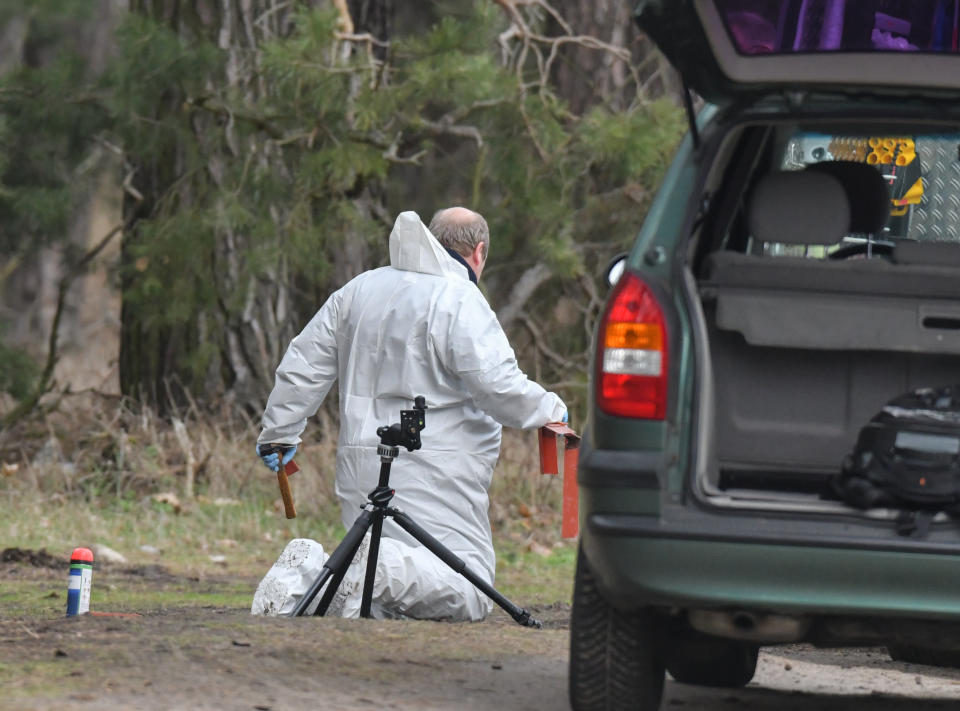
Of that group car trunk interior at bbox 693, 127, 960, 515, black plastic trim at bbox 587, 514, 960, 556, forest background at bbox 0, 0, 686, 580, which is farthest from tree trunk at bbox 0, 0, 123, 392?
black plastic trim at bbox 587, 514, 960, 556

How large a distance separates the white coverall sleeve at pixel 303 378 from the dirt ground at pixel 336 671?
0.75 meters

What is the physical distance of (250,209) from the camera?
1209 centimetres

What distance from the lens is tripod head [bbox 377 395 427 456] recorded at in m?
7.01

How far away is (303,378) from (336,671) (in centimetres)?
183

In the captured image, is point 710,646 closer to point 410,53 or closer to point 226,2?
point 410,53

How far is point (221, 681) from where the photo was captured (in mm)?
5621

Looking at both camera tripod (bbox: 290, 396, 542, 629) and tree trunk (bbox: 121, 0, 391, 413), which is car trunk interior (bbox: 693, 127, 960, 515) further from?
tree trunk (bbox: 121, 0, 391, 413)

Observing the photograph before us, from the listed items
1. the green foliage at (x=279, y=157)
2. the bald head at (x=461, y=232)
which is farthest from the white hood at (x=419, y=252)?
the green foliage at (x=279, y=157)

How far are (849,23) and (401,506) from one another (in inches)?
113

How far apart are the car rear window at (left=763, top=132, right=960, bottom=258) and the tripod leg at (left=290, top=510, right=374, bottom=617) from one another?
1925mm

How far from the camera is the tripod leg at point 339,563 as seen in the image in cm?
699

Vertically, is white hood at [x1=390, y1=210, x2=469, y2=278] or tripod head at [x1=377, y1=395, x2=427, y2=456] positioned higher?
white hood at [x1=390, y1=210, x2=469, y2=278]

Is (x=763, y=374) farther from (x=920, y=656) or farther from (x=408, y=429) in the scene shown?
(x=920, y=656)

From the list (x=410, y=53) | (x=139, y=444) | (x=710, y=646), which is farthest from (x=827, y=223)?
(x=139, y=444)
